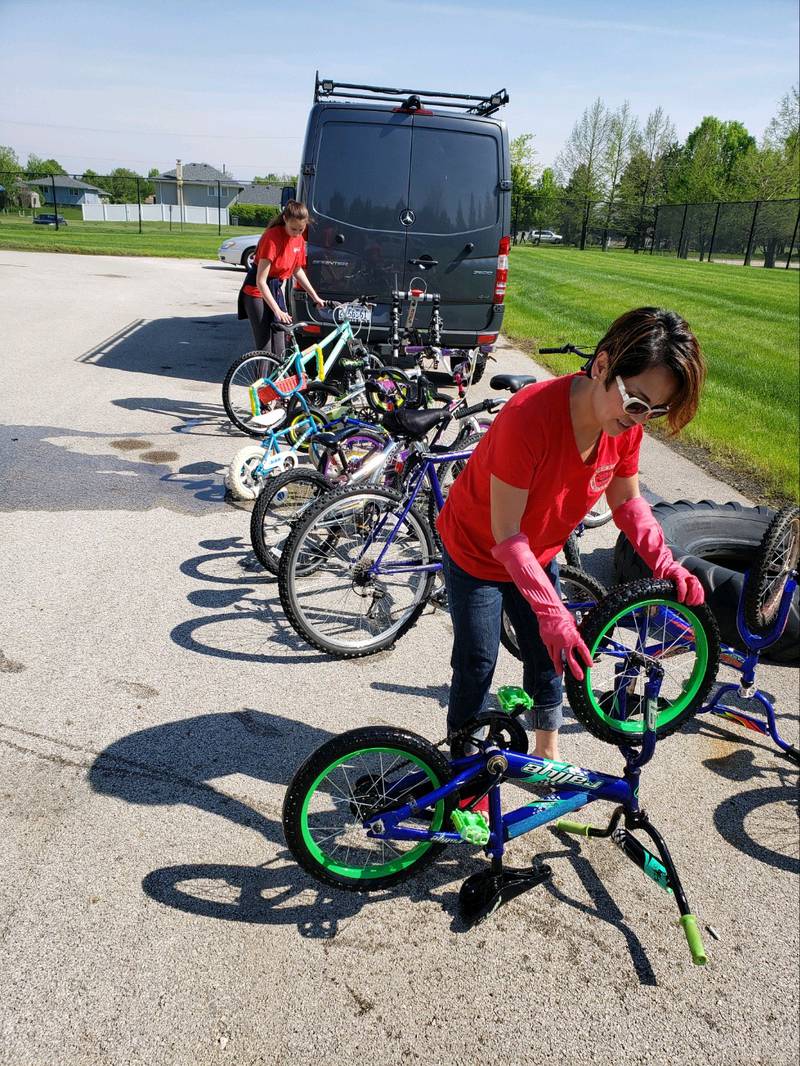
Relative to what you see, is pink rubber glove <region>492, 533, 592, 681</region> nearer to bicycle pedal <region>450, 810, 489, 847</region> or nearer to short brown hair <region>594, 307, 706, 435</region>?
short brown hair <region>594, 307, 706, 435</region>

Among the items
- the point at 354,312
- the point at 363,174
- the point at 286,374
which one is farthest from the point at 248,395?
the point at 363,174

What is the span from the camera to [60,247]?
26.1m

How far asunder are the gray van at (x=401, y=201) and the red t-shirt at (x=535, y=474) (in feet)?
18.9

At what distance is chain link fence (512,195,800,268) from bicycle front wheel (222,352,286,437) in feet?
109

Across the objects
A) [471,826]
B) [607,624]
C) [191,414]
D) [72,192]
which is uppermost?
[72,192]

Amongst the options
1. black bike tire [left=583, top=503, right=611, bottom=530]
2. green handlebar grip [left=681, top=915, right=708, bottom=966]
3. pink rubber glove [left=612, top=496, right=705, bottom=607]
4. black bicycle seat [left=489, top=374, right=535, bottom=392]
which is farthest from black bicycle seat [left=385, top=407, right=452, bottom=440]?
green handlebar grip [left=681, top=915, right=708, bottom=966]

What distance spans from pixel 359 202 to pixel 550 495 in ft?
22.2

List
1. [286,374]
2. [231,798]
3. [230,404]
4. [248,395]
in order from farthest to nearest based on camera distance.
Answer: [230,404]
[248,395]
[286,374]
[231,798]

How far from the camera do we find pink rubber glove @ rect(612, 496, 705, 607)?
2.56 meters

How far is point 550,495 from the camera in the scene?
2402mm

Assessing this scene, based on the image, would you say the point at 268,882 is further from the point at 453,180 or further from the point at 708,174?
the point at 708,174

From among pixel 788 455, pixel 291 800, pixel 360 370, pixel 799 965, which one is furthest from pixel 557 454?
pixel 788 455

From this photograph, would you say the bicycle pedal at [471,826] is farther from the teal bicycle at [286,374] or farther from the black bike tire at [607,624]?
the teal bicycle at [286,374]

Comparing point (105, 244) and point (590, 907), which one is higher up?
point (105, 244)
